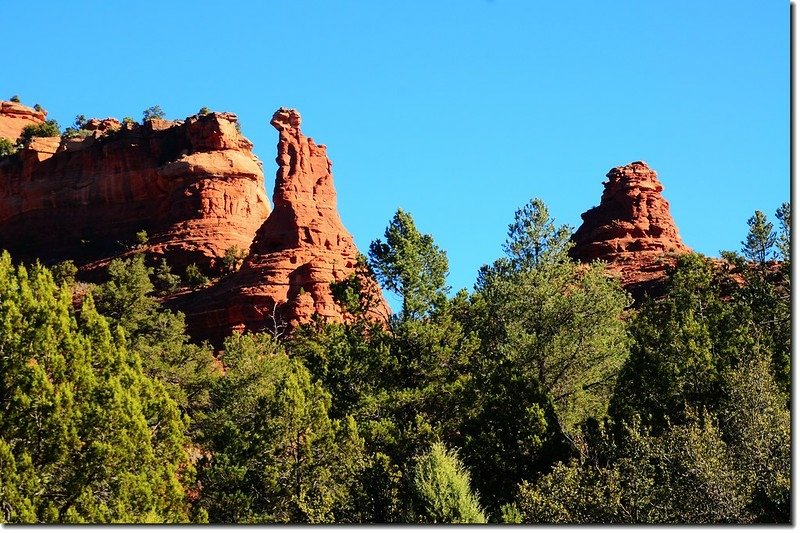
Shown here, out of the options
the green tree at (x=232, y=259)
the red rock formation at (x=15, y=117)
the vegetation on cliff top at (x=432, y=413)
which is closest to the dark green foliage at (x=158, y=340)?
the vegetation on cliff top at (x=432, y=413)

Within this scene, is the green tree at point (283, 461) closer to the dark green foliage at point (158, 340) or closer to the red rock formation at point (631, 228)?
the dark green foliage at point (158, 340)

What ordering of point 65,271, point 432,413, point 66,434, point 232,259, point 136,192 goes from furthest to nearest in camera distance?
1. point 136,192
2. point 232,259
3. point 65,271
4. point 432,413
5. point 66,434

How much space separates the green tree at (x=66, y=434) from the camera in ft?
114

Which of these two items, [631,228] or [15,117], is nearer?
[631,228]

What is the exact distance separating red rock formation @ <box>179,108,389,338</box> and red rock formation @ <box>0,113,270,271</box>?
28.7ft

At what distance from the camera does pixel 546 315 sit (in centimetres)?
5038

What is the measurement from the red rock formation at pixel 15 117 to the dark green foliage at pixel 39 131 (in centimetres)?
206

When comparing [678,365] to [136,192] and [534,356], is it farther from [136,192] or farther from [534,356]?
[136,192]

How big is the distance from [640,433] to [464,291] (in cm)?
1179

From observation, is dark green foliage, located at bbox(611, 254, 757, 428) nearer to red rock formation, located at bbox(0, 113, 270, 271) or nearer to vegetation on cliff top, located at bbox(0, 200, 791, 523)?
vegetation on cliff top, located at bbox(0, 200, 791, 523)

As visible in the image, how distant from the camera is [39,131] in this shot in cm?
14488

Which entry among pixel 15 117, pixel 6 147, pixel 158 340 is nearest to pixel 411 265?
pixel 158 340

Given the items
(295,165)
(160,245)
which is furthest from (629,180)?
(160,245)

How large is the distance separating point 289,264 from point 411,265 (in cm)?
4205
